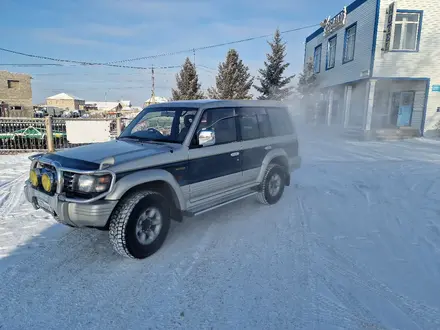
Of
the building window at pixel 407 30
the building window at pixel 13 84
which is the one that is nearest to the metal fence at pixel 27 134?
the building window at pixel 407 30

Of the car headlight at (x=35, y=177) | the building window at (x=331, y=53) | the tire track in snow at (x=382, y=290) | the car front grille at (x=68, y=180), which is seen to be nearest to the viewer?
the tire track in snow at (x=382, y=290)

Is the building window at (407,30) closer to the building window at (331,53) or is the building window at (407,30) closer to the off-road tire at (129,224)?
the building window at (331,53)

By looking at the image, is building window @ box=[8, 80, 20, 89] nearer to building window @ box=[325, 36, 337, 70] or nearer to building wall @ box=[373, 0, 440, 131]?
building window @ box=[325, 36, 337, 70]

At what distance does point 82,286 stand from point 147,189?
129 cm

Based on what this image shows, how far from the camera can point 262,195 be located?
18.0 ft

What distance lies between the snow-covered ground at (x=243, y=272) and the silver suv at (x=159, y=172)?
47 cm

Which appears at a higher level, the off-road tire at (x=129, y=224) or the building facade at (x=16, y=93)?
the building facade at (x=16, y=93)

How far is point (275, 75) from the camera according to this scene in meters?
27.1

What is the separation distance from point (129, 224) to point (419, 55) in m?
18.5

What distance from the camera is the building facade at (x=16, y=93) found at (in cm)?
3959

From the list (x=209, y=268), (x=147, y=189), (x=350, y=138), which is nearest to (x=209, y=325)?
(x=209, y=268)

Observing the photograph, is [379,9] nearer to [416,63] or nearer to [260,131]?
[416,63]

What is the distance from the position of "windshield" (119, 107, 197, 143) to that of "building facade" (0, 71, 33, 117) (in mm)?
43043

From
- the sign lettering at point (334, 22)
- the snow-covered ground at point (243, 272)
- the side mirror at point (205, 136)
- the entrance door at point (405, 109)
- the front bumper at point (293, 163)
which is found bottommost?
the snow-covered ground at point (243, 272)
